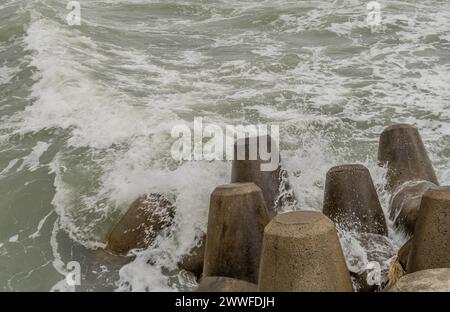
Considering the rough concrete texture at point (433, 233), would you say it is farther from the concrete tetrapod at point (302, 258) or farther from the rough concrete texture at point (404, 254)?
the concrete tetrapod at point (302, 258)

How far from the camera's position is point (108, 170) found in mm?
5688

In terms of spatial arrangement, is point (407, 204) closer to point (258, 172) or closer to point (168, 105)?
point (258, 172)

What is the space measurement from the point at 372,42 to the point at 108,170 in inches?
315

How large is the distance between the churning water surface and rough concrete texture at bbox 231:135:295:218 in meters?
0.54

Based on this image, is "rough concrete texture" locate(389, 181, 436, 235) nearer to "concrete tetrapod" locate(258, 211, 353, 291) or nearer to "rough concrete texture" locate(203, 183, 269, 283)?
"rough concrete texture" locate(203, 183, 269, 283)

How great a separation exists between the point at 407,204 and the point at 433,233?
3.38 ft

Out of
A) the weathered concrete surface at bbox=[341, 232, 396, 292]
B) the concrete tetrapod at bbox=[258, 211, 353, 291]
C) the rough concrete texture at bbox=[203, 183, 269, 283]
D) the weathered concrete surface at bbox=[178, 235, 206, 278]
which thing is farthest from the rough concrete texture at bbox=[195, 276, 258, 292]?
the weathered concrete surface at bbox=[178, 235, 206, 278]

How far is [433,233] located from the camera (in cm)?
297

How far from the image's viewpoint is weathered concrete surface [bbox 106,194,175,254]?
420 centimetres

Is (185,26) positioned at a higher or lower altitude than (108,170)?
higher

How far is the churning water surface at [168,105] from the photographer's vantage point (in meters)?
4.49

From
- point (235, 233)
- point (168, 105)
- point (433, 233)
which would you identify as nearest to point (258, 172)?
point (235, 233)

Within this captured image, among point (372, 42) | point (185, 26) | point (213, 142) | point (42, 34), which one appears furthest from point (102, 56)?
point (372, 42)
